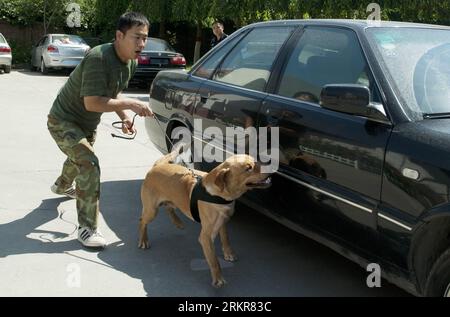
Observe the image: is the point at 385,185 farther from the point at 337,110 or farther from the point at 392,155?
the point at 337,110

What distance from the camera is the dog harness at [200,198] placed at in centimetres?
363

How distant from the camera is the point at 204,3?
18.6 metres

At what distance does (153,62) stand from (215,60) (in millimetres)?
10393

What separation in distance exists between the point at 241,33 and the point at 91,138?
5.46 feet

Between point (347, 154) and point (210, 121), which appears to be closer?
point (347, 154)

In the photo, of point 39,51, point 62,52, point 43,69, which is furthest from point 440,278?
point 39,51

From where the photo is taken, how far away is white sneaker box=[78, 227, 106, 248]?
4.27m

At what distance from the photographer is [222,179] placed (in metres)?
3.56

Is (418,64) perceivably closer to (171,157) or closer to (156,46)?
(171,157)

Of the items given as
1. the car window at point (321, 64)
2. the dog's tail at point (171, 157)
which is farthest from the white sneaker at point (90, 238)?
the car window at point (321, 64)

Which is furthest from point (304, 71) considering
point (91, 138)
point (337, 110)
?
point (91, 138)

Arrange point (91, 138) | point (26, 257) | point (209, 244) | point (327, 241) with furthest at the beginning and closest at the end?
point (91, 138) → point (26, 257) → point (209, 244) → point (327, 241)

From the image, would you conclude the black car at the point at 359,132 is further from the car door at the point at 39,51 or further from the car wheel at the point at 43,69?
the car door at the point at 39,51

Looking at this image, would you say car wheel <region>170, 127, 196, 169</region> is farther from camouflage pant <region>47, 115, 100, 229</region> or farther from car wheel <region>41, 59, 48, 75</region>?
car wheel <region>41, 59, 48, 75</region>
